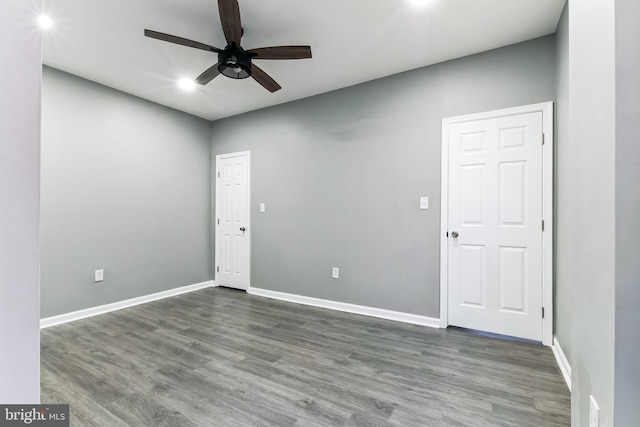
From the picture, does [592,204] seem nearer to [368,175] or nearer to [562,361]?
[562,361]

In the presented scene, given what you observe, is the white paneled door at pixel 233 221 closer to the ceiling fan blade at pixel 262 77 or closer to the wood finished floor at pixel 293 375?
the wood finished floor at pixel 293 375

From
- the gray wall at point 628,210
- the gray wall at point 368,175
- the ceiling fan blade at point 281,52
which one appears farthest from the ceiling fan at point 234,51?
the gray wall at point 628,210

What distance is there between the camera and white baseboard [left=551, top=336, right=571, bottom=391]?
6.44ft

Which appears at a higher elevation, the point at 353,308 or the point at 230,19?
the point at 230,19

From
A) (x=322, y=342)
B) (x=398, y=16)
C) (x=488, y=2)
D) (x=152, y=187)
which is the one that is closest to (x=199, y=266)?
(x=152, y=187)

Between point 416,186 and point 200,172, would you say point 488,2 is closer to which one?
point 416,186

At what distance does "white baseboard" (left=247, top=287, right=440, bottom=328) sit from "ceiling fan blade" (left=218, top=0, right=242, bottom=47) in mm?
2876

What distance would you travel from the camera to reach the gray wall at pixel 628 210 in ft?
2.46

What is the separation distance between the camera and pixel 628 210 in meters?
0.76

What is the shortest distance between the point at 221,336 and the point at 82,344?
3.87ft

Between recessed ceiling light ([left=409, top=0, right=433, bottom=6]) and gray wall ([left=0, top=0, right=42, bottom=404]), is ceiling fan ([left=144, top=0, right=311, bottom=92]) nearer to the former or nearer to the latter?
recessed ceiling light ([left=409, top=0, right=433, bottom=6])

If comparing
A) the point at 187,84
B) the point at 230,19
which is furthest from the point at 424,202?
the point at 187,84

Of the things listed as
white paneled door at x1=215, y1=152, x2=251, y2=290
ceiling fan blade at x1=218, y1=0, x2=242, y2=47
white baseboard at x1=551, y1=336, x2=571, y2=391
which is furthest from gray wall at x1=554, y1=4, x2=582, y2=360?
white paneled door at x1=215, y1=152, x2=251, y2=290

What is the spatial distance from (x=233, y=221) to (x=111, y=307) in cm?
184
